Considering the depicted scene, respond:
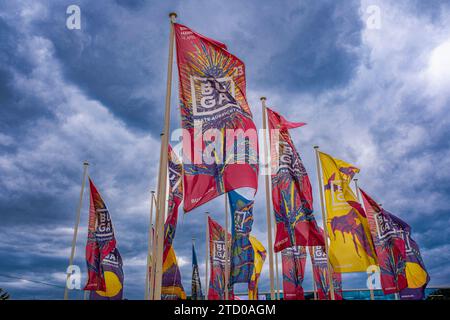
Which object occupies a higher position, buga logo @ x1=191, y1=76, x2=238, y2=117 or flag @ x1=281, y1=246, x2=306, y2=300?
buga logo @ x1=191, y1=76, x2=238, y2=117

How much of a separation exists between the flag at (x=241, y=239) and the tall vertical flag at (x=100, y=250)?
24.9ft

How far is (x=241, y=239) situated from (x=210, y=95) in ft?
47.6

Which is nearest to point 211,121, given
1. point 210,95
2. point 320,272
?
point 210,95

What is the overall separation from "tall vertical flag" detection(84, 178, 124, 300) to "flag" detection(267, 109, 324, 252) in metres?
11.1

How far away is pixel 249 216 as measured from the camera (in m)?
24.1

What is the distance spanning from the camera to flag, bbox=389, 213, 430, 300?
80.6 feet

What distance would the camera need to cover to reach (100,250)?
70.3 feet

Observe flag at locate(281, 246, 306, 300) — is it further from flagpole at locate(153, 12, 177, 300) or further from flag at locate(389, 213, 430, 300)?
flagpole at locate(153, 12, 177, 300)

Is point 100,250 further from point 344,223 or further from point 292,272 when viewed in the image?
point 344,223

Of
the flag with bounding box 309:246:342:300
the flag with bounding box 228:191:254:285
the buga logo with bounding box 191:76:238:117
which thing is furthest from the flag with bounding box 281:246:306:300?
the buga logo with bounding box 191:76:238:117

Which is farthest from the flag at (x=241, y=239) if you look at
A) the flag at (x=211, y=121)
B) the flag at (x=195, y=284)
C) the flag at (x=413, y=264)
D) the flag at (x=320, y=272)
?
the flag at (x=211, y=121)

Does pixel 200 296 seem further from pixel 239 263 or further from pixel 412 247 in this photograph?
pixel 412 247

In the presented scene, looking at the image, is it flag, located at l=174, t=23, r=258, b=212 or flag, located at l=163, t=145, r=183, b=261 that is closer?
flag, located at l=174, t=23, r=258, b=212
